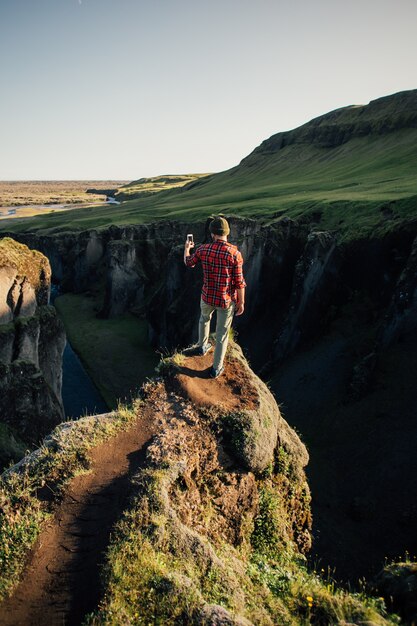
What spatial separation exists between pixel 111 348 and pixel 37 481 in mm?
43672

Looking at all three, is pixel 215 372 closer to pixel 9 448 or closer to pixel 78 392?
pixel 9 448

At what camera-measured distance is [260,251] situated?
41750 mm

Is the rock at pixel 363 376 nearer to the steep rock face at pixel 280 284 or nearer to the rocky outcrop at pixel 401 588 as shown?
the steep rock face at pixel 280 284

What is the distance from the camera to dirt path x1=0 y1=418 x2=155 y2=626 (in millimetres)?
5672

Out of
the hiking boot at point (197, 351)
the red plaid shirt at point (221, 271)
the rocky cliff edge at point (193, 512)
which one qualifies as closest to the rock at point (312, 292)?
the rocky cliff edge at point (193, 512)

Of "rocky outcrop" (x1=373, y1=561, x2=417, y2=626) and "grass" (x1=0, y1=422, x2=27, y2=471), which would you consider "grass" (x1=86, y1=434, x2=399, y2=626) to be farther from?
"grass" (x1=0, y1=422, x2=27, y2=471)

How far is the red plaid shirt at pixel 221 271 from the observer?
1030 centimetres

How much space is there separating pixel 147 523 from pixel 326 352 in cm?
2739

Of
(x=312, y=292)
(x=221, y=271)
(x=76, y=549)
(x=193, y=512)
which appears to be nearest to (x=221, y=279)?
(x=221, y=271)

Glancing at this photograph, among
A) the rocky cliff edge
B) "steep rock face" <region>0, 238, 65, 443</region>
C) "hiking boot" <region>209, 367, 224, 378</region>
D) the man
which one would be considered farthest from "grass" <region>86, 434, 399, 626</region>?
"steep rock face" <region>0, 238, 65, 443</region>

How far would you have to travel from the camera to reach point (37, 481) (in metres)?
7.83

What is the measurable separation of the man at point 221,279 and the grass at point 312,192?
1102 inches

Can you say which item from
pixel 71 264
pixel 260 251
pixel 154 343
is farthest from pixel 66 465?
pixel 71 264

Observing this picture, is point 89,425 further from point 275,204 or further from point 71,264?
point 71,264
